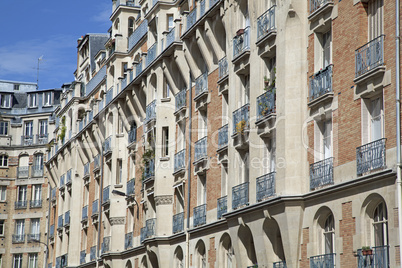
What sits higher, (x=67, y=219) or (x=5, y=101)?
(x=5, y=101)

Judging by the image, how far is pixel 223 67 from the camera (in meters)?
31.6

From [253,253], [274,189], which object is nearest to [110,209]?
[253,253]

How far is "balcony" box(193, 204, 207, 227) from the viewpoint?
32219 millimetres

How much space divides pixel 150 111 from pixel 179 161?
4.56 metres

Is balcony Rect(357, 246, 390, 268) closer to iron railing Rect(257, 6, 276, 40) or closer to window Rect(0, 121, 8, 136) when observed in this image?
iron railing Rect(257, 6, 276, 40)

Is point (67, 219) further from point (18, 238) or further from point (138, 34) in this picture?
point (18, 238)

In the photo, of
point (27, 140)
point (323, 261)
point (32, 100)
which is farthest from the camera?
point (32, 100)

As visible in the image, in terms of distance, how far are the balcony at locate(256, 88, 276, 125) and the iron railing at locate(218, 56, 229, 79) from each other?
4209mm

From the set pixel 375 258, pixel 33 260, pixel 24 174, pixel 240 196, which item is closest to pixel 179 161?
pixel 240 196

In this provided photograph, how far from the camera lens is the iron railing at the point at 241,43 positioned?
2884 centimetres

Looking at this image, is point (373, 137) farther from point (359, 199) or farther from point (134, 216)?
point (134, 216)

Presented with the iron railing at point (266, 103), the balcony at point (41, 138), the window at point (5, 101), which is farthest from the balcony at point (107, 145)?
the window at point (5, 101)

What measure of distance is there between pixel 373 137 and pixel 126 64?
27114 mm

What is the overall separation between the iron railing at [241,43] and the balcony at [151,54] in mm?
9414
